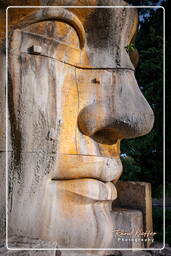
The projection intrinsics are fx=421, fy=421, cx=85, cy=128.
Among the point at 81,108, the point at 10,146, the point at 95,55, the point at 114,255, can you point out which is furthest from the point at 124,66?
the point at 114,255

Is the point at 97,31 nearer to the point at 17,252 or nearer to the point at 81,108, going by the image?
the point at 81,108

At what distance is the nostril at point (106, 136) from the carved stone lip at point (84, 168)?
20 cm

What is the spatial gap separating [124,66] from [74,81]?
20.5 inches

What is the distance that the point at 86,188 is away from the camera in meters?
3.64

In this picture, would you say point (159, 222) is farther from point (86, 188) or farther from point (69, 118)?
point (69, 118)

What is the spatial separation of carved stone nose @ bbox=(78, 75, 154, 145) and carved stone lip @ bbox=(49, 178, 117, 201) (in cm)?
42

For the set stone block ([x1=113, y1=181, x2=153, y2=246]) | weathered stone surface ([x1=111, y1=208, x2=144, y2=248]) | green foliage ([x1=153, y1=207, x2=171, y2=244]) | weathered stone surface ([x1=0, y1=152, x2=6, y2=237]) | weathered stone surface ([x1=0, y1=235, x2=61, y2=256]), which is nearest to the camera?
weathered stone surface ([x1=0, y1=235, x2=61, y2=256])

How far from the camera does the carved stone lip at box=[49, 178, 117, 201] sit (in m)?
3.57

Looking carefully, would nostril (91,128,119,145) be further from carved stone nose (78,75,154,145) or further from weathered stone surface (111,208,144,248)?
weathered stone surface (111,208,144,248)

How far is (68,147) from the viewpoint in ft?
11.9

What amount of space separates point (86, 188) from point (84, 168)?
17 cm

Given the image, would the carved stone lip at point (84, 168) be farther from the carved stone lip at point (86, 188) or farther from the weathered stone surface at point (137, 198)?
the weathered stone surface at point (137, 198)

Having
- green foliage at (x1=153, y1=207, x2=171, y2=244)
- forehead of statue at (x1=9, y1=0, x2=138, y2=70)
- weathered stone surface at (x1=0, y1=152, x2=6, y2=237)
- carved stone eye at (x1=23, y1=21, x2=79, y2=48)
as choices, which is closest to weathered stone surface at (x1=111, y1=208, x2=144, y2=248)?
weathered stone surface at (x1=0, y1=152, x2=6, y2=237)

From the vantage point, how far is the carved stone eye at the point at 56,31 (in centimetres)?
361
